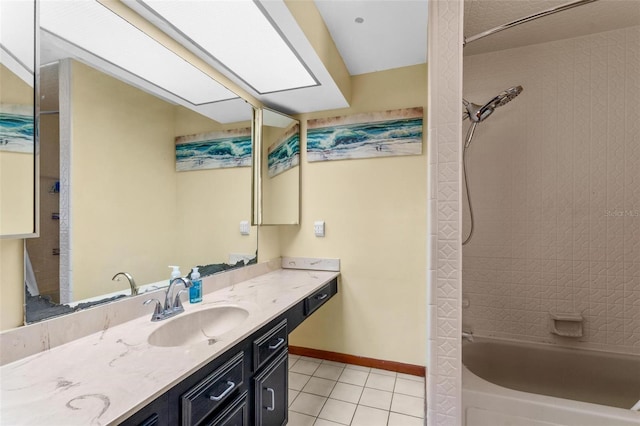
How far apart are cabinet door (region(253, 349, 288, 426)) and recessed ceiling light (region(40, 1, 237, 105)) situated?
156cm

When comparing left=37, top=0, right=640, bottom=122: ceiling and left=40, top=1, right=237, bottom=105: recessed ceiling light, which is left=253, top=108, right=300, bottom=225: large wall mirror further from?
left=40, top=1, right=237, bottom=105: recessed ceiling light

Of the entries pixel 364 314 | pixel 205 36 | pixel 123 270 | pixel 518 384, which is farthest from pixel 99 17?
pixel 518 384

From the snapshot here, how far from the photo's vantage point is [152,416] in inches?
28.7

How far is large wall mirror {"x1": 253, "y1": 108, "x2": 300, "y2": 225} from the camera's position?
7.23ft

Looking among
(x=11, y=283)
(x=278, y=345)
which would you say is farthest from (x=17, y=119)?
(x=278, y=345)

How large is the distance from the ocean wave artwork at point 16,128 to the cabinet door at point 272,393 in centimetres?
120

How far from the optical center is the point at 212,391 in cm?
94

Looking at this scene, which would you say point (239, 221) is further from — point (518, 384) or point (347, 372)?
point (518, 384)

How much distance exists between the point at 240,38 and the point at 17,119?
103 centimetres

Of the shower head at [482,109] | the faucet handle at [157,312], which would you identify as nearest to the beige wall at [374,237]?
the shower head at [482,109]

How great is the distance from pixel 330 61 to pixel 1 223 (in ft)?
5.95

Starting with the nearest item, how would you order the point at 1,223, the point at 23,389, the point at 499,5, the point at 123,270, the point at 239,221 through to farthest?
the point at 23,389 → the point at 1,223 → the point at 123,270 → the point at 499,5 → the point at 239,221

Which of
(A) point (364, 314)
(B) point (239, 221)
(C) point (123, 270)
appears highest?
(B) point (239, 221)

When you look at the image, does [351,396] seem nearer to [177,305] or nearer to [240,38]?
[177,305]
